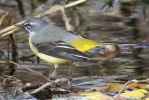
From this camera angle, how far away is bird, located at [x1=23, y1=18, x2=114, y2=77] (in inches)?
217

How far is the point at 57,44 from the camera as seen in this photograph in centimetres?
574

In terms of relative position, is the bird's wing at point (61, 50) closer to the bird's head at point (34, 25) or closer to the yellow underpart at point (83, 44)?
the yellow underpart at point (83, 44)

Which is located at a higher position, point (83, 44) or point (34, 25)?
point (34, 25)

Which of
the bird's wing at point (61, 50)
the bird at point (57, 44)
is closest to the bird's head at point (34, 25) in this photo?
the bird at point (57, 44)

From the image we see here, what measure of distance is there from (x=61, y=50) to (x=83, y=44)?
24 centimetres

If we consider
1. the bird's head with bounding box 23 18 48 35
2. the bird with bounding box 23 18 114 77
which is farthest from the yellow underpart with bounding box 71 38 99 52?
the bird's head with bounding box 23 18 48 35

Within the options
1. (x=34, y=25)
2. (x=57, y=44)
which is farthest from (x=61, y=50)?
(x=34, y=25)

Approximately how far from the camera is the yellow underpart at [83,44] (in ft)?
18.5

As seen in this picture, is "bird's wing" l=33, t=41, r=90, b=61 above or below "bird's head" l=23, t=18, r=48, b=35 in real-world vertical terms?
Result: below

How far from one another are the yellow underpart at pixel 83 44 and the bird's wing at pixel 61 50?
0.32 ft

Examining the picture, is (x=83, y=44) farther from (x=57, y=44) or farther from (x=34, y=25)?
(x=34, y=25)

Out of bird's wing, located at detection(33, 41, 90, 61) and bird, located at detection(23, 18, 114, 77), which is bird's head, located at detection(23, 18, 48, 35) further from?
bird's wing, located at detection(33, 41, 90, 61)

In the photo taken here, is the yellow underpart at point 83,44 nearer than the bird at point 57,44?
No

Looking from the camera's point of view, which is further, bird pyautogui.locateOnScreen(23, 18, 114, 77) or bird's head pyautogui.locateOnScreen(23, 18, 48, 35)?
bird's head pyautogui.locateOnScreen(23, 18, 48, 35)
